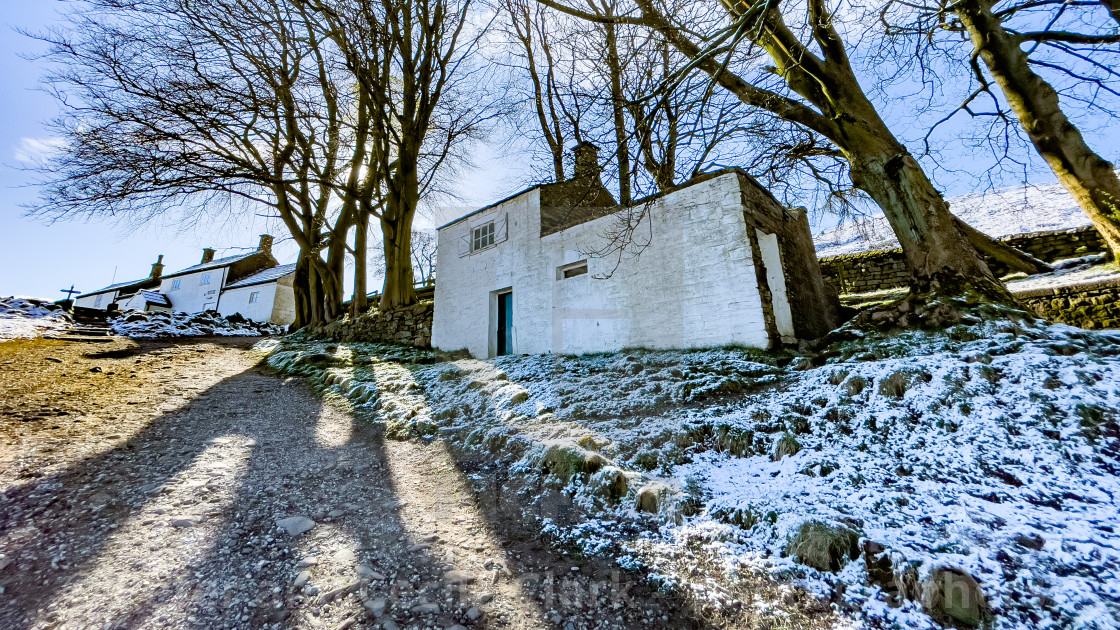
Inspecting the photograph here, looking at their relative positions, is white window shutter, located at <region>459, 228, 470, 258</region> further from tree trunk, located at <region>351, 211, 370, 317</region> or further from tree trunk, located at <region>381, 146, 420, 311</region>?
tree trunk, located at <region>351, 211, 370, 317</region>

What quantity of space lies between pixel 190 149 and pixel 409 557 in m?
12.7

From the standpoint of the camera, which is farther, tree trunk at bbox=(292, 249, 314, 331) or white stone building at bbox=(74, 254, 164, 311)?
white stone building at bbox=(74, 254, 164, 311)

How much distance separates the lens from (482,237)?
1169 cm

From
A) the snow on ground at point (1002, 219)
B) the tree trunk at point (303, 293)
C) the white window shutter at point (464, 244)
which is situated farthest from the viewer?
the tree trunk at point (303, 293)

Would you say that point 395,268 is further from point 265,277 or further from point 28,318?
point 265,277

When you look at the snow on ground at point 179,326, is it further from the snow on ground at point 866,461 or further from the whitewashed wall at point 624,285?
the snow on ground at point 866,461

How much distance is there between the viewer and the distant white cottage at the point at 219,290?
26594 millimetres

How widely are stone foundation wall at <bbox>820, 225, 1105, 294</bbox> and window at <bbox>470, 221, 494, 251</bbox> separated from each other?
32.0 ft

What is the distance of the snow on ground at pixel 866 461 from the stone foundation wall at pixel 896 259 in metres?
8.68

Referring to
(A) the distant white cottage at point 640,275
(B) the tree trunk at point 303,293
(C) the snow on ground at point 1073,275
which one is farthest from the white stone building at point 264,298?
(C) the snow on ground at point 1073,275

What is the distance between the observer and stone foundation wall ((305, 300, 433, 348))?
1242cm

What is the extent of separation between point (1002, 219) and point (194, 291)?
46.5m

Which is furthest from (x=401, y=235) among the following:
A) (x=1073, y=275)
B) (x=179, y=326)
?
(x=1073, y=275)

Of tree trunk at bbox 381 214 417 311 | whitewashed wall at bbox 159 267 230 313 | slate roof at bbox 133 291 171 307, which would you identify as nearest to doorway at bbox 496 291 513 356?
tree trunk at bbox 381 214 417 311
